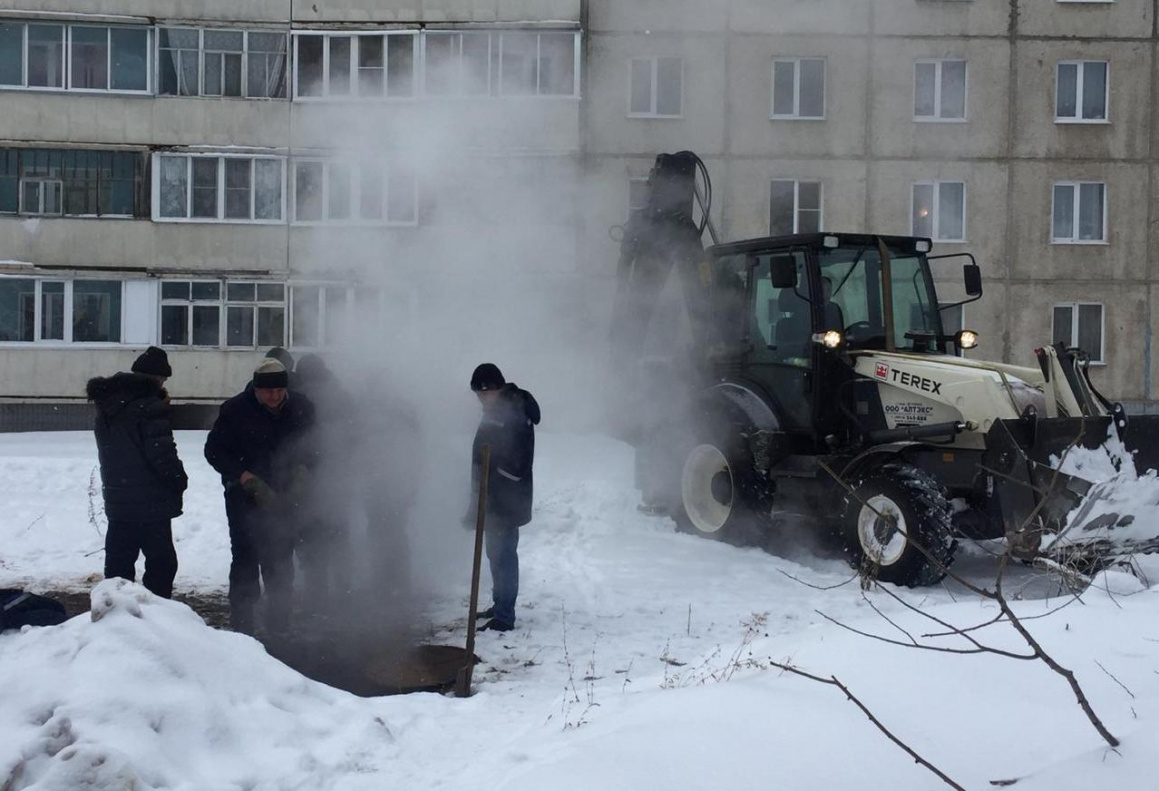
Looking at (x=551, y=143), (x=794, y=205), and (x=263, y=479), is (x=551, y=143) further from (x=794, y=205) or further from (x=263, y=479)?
(x=263, y=479)

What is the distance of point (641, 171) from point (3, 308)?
12073mm

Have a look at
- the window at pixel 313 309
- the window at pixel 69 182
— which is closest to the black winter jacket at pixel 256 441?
the window at pixel 313 309

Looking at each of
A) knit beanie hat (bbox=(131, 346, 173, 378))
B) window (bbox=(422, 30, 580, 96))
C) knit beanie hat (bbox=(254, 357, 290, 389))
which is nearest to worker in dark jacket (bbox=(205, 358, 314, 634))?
knit beanie hat (bbox=(254, 357, 290, 389))

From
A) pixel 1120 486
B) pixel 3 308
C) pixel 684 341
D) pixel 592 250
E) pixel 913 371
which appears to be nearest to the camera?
pixel 1120 486

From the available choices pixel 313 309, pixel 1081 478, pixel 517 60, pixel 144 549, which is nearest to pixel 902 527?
pixel 1081 478

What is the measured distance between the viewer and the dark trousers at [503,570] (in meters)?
6.79

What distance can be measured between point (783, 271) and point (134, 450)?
484 centimetres

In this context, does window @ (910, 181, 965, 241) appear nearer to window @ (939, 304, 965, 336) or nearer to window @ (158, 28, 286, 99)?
window @ (939, 304, 965, 336)

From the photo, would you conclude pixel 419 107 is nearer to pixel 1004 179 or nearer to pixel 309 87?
pixel 309 87

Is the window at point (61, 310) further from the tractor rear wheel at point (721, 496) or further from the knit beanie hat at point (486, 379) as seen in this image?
the knit beanie hat at point (486, 379)

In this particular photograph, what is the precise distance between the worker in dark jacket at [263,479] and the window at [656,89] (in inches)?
564

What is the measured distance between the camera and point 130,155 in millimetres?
20172

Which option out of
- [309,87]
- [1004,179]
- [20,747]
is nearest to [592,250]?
[309,87]

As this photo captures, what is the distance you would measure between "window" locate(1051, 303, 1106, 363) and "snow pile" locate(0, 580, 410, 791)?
19017 mm
